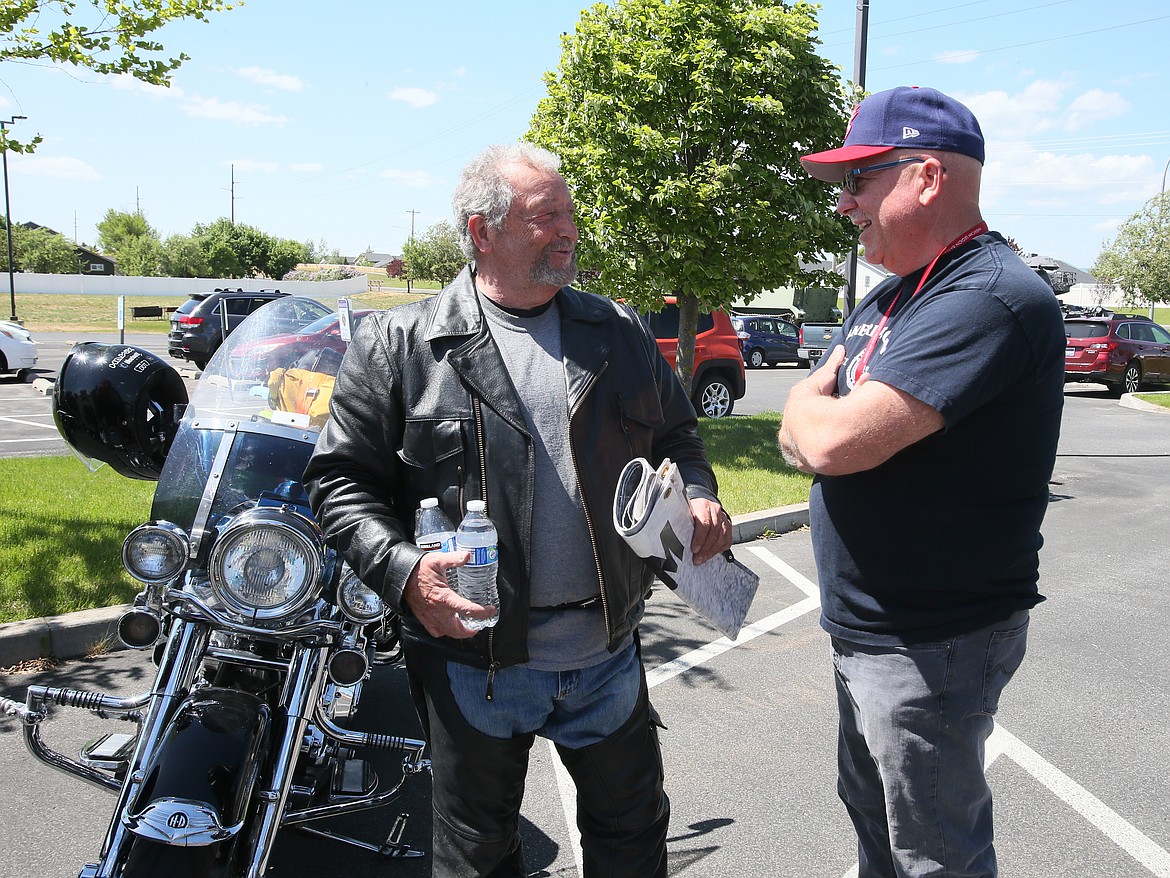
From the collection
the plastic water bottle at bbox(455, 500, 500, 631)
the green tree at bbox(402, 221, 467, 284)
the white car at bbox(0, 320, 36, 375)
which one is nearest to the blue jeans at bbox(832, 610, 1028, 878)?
the plastic water bottle at bbox(455, 500, 500, 631)

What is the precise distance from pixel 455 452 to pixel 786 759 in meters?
2.34

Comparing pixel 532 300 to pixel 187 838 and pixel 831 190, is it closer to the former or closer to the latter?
pixel 187 838

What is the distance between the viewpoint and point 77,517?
20.8 ft

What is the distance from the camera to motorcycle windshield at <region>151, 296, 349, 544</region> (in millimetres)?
2961

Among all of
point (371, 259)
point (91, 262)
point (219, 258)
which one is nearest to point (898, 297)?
point (219, 258)

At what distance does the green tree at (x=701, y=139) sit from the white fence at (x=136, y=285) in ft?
140

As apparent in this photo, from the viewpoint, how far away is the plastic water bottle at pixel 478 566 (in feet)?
6.77

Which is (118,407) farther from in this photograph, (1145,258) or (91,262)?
(91,262)

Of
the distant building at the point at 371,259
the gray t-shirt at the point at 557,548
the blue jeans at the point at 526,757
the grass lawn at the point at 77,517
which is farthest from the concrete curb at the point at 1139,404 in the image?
the distant building at the point at 371,259

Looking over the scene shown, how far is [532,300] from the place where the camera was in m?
2.45

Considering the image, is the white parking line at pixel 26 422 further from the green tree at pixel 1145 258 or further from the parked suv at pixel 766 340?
the green tree at pixel 1145 258

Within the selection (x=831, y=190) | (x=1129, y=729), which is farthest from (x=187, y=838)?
(x=831, y=190)

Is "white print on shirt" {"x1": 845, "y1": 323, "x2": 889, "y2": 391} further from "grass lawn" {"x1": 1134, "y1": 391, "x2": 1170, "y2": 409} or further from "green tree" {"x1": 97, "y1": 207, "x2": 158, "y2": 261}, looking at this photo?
"green tree" {"x1": 97, "y1": 207, "x2": 158, "y2": 261}

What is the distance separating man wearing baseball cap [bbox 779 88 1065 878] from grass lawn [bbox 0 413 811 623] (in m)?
4.30
